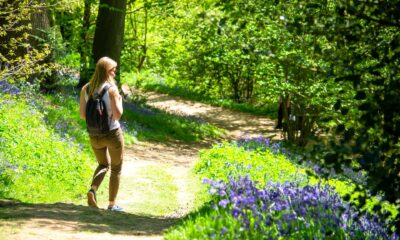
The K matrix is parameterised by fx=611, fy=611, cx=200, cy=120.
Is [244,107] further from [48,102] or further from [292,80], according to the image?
[48,102]

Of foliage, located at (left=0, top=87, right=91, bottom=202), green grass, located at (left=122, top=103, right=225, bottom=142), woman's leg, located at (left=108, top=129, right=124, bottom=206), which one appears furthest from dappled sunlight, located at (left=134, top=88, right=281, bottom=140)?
woman's leg, located at (left=108, top=129, right=124, bottom=206)

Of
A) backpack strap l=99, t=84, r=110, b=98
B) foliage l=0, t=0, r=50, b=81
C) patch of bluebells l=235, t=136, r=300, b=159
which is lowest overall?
patch of bluebells l=235, t=136, r=300, b=159

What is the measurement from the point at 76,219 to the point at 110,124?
60.2 inches

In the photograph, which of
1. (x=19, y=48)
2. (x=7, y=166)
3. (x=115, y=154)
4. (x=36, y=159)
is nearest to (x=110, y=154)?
(x=115, y=154)

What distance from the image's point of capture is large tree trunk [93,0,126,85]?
1997 cm

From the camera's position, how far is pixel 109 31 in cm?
2005

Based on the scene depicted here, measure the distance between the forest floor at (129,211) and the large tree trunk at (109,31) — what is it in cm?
361

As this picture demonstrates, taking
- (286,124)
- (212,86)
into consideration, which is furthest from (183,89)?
(286,124)

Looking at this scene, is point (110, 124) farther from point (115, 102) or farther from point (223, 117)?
point (223, 117)

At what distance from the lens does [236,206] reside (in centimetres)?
563

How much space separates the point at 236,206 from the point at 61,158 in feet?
Answer: 20.2

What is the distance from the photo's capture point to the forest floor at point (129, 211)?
21.1 ft

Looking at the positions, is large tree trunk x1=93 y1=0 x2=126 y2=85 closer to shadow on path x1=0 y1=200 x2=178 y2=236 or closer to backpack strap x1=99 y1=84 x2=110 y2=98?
backpack strap x1=99 y1=84 x2=110 y2=98

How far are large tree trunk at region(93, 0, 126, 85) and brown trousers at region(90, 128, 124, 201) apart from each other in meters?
11.6
